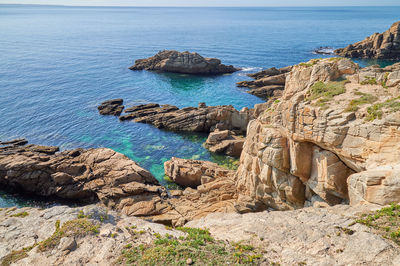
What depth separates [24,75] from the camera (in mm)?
95188

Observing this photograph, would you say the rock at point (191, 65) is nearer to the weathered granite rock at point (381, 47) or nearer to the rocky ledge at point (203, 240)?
the weathered granite rock at point (381, 47)

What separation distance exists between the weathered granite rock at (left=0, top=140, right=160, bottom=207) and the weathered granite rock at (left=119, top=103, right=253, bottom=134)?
19.0 metres

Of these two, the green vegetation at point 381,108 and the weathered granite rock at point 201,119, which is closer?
the green vegetation at point 381,108

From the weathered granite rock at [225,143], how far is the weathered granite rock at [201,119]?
12.9ft

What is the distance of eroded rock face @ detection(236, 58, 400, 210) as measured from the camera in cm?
2177

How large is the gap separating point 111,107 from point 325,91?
2225 inches

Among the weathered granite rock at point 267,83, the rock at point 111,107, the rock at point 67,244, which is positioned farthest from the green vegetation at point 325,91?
the rock at point 111,107

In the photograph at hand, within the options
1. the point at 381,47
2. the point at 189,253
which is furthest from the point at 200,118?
the point at 381,47

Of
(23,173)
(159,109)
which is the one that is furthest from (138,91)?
(23,173)

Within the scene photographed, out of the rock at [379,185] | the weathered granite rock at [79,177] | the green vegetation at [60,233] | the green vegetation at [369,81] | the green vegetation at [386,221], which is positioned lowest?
the weathered granite rock at [79,177]

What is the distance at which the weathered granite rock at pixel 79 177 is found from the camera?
3956 centimetres

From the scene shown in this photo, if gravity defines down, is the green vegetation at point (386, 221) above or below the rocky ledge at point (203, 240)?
above

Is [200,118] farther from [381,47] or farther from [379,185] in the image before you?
[381,47]

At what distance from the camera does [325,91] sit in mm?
27750
